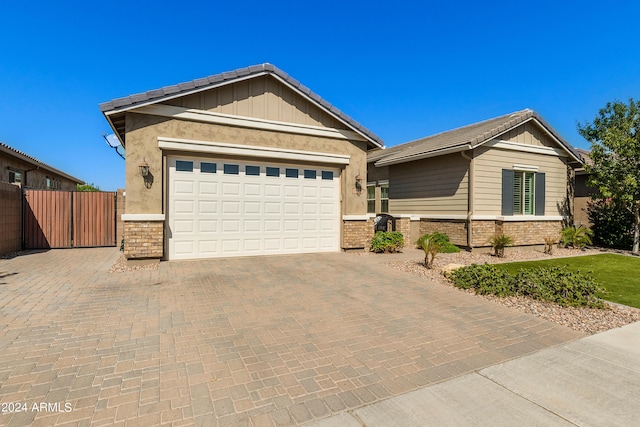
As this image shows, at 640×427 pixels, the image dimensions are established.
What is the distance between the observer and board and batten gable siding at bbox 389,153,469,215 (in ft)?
40.3

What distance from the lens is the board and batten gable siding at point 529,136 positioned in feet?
41.2

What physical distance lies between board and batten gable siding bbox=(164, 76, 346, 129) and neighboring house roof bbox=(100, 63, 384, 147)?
0.24 m

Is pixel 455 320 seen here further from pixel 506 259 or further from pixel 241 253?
pixel 506 259

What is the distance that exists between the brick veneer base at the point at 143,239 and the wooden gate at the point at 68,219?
5.41m

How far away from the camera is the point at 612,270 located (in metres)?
9.19

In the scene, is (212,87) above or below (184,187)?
above

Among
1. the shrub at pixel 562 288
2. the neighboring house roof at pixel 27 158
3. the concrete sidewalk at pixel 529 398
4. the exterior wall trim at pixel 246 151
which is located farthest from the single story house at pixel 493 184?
the neighboring house roof at pixel 27 158

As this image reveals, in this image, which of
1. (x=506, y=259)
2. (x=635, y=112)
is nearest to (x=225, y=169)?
(x=506, y=259)

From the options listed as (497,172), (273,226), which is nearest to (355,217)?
(273,226)

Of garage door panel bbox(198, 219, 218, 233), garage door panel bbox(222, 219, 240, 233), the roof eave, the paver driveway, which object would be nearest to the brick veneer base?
garage door panel bbox(198, 219, 218, 233)

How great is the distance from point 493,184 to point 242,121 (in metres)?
9.72

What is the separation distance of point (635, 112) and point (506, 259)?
7773 mm

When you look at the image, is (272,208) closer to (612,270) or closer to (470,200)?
(470,200)

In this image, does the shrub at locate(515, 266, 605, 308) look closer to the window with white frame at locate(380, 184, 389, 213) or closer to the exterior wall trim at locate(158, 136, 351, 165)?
the exterior wall trim at locate(158, 136, 351, 165)
